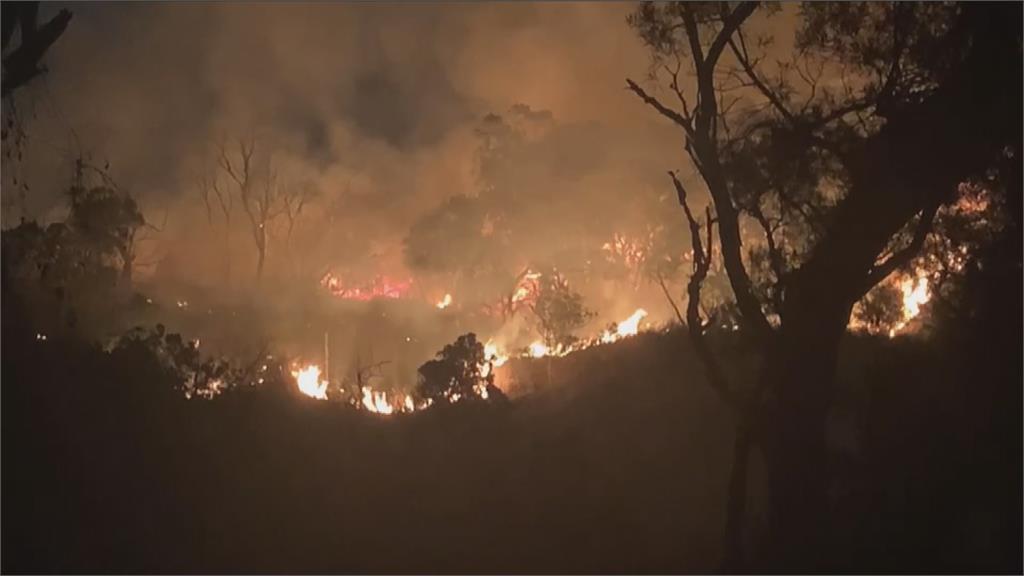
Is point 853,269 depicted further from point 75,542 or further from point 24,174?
point 24,174

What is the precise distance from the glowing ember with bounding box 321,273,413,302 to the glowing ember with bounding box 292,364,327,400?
1344 centimetres

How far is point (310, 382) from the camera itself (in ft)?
71.4

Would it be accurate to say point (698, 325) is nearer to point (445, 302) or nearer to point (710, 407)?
point (710, 407)

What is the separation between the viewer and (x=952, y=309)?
11758mm

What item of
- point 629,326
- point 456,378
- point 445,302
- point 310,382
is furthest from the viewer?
point 445,302

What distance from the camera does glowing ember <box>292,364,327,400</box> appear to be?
20141 mm

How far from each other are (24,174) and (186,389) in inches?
154

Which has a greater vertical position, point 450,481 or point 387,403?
point 387,403

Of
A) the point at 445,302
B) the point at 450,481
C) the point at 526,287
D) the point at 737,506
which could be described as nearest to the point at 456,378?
the point at 450,481

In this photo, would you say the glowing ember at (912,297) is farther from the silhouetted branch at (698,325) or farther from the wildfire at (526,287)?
→ the wildfire at (526,287)

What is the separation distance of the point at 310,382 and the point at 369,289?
17302 mm

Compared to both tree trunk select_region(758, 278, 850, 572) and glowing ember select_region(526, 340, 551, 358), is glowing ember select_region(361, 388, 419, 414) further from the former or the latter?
tree trunk select_region(758, 278, 850, 572)

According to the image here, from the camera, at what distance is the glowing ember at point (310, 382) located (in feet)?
66.1

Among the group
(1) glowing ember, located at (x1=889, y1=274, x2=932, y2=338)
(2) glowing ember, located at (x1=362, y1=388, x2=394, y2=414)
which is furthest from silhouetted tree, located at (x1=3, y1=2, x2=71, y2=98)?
(1) glowing ember, located at (x1=889, y1=274, x2=932, y2=338)
